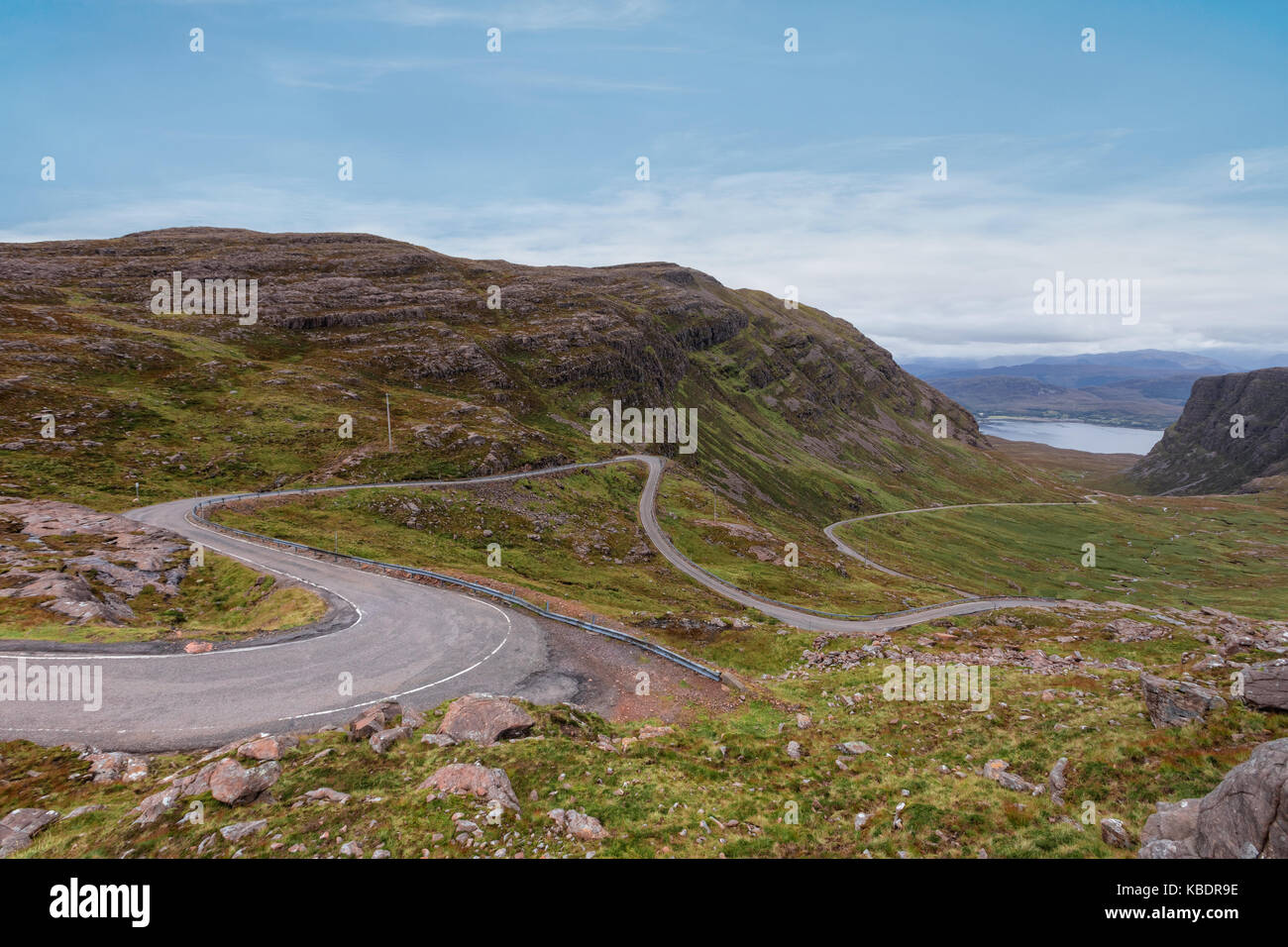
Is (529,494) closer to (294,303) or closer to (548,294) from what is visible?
(294,303)

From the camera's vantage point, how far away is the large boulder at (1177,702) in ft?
61.4

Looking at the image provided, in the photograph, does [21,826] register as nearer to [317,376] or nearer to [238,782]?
[238,782]

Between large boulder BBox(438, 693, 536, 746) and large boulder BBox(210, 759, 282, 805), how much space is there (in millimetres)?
5637

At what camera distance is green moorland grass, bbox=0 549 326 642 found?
2575 centimetres

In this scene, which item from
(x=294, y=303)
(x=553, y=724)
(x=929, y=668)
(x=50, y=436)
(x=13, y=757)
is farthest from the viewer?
(x=294, y=303)

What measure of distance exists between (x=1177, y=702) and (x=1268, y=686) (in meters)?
2.54

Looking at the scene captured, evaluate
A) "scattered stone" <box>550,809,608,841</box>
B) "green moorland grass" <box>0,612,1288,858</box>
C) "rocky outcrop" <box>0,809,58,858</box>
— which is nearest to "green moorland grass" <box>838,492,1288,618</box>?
"green moorland grass" <box>0,612,1288,858</box>

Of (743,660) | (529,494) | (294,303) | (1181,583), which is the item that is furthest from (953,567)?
(294,303)

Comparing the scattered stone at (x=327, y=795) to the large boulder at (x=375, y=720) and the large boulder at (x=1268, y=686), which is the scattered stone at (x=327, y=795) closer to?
the large boulder at (x=375, y=720)

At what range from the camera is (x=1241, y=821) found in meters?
10.8

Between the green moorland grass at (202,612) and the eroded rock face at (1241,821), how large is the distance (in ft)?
124

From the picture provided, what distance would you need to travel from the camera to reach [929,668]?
3083cm
